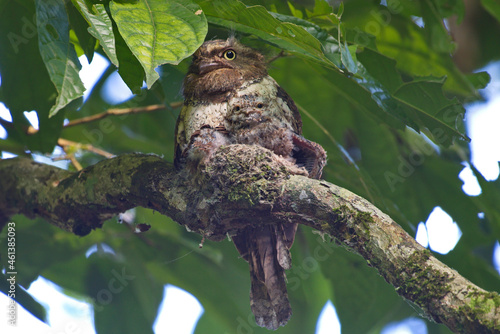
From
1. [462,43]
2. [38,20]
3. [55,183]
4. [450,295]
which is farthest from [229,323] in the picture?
[462,43]

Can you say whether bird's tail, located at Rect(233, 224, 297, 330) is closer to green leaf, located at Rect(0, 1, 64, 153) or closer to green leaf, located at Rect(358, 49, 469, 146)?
green leaf, located at Rect(358, 49, 469, 146)

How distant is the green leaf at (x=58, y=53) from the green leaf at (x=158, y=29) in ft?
0.59

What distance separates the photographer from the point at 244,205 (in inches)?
72.6

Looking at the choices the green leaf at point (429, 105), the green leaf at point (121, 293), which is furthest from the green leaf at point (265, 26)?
the green leaf at point (121, 293)

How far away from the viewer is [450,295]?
1412mm

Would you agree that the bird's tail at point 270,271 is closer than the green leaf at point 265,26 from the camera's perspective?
No

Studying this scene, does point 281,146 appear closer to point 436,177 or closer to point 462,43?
point 436,177

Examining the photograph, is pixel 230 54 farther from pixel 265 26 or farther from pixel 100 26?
pixel 100 26

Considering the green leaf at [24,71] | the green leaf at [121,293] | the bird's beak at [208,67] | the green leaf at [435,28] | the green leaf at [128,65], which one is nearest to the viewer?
the green leaf at [128,65]

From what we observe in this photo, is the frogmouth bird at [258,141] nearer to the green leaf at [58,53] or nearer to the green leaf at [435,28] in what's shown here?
the green leaf at [58,53]

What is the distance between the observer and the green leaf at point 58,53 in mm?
1384

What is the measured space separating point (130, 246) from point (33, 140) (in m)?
0.90

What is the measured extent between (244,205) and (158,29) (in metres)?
0.69

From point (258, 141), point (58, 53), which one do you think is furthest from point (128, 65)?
point (258, 141)
